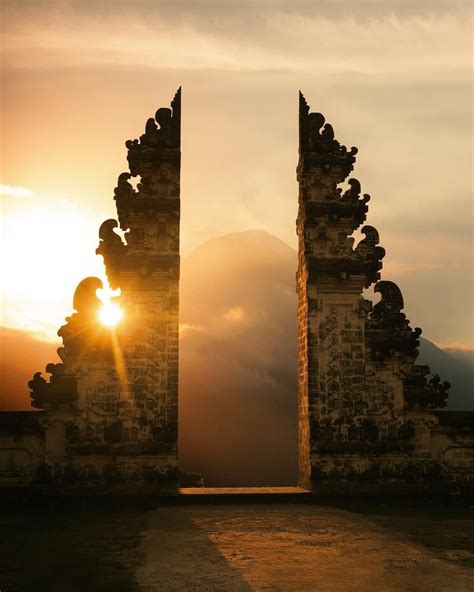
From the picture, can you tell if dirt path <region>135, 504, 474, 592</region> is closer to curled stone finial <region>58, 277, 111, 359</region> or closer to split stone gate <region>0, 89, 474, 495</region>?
split stone gate <region>0, 89, 474, 495</region>

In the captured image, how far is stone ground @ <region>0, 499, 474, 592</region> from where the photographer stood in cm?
654

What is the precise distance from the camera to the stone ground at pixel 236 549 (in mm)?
6539

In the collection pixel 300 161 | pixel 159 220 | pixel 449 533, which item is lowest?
pixel 449 533

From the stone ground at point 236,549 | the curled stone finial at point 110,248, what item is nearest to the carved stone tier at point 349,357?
the stone ground at point 236,549

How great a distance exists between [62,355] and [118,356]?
962mm

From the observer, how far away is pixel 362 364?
12.9m

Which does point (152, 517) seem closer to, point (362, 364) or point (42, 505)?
point (42, 505)

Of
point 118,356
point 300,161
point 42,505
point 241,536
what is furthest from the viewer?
point 300,161

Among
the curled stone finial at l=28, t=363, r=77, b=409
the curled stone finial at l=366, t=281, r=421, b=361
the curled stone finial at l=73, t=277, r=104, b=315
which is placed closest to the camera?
the curled stone finial at l=28, t=363, r=77, b=409

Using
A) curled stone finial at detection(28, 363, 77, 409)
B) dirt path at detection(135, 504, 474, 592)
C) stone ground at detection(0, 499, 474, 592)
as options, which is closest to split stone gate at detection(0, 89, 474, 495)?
curled stone finial at detection(28, 363, 77, 409)

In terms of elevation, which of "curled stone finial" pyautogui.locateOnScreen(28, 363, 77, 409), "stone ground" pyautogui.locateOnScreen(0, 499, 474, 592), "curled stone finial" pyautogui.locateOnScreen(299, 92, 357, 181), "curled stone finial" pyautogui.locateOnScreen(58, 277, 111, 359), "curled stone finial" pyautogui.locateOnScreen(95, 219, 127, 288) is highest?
"curled stone finial" pyautogui.locateOnScreen(299, 92, 357, 181)

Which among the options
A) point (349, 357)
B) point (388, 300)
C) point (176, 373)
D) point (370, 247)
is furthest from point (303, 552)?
point (370, 247)

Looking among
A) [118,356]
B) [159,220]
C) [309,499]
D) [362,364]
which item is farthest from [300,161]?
[309,499]

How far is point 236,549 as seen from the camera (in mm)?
8016
